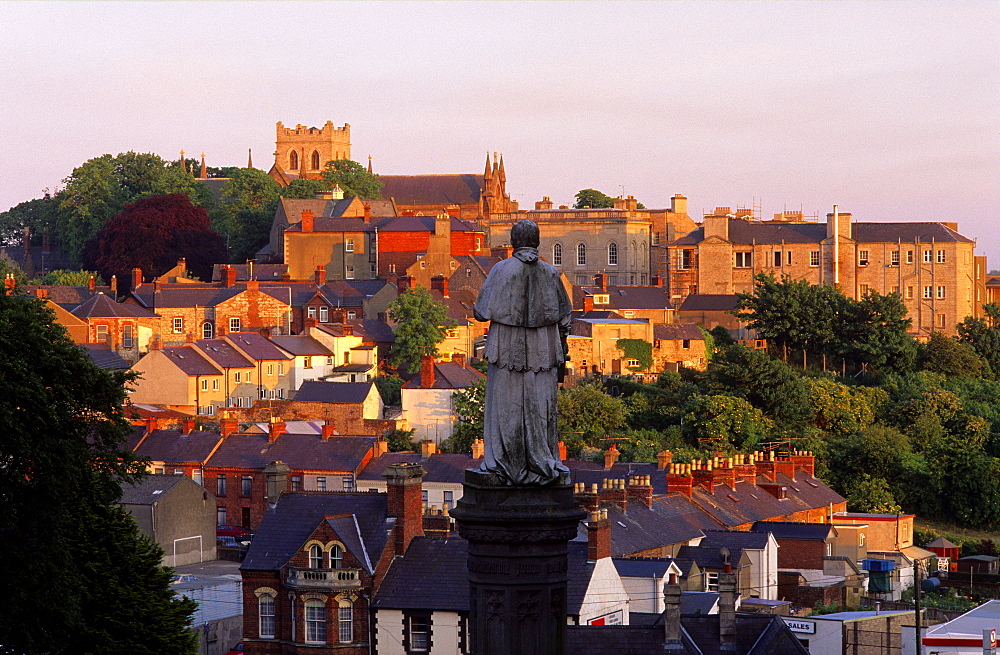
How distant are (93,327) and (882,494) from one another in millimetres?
36342

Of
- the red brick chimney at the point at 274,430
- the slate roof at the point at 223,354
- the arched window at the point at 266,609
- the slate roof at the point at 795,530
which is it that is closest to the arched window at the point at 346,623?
the arched window at the point at 266,609

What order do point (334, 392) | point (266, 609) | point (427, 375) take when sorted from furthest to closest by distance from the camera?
point (334, 392) → point (427, 375) → point (266, 609)

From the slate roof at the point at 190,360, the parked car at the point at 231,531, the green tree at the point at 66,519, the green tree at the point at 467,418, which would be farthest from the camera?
the slate roof at the point at 190,360

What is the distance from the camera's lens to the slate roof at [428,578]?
107 feet

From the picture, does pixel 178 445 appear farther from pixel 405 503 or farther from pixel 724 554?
pixel 405 503

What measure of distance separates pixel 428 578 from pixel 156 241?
2580 inches

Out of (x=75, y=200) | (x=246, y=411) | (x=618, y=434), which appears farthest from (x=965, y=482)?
(x=75, y=200)

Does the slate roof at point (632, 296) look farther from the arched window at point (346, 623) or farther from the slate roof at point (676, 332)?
the arched window at point (346, 623)

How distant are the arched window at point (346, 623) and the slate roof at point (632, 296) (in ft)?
168

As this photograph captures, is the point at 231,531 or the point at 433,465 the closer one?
the point at 231,531

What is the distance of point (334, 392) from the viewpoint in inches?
2667

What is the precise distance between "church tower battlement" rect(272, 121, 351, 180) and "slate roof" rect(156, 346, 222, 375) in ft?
212

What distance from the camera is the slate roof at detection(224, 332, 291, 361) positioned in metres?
72.2

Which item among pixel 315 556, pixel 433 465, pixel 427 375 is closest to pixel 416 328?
pixel 427 375
